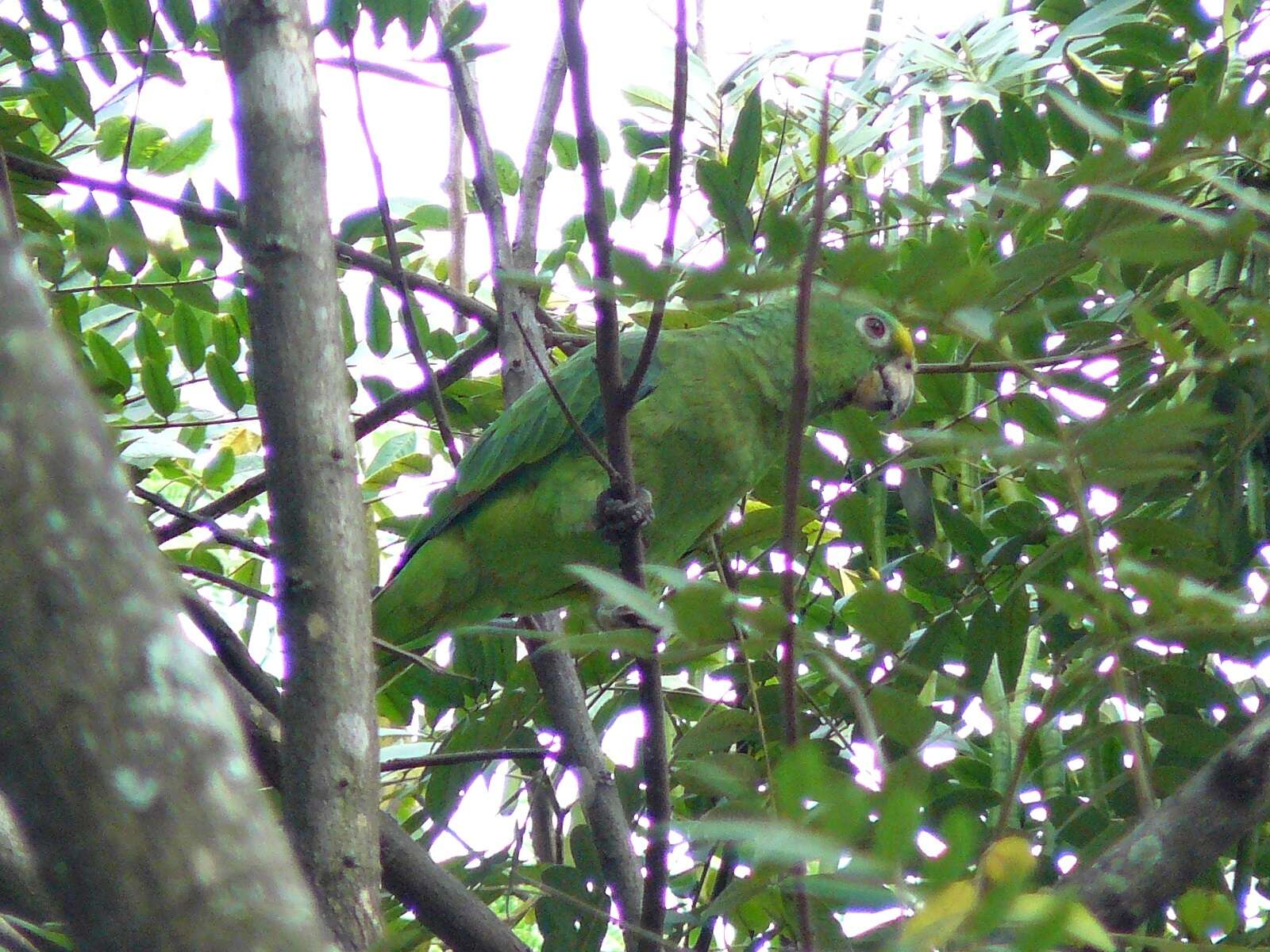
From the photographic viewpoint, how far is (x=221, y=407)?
2432 mm

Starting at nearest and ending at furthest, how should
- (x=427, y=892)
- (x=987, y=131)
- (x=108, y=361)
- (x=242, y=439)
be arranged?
(x=427, y=892) → (x=987, y=131) → (x=108, y=361) → (x=242, y=439)

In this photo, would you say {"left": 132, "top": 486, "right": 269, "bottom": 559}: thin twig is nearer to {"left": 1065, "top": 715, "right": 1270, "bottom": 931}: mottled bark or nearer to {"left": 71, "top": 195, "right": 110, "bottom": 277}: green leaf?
{"left": 71, "top": 195, "right": 110, "bottom": 277}: green leaf

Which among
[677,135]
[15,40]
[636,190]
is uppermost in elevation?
[636,190]

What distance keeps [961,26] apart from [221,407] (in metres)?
1.58

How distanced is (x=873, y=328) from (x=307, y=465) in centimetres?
159

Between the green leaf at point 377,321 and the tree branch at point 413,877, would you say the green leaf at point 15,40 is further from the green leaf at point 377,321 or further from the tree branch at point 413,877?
the tree branch at point 413,877

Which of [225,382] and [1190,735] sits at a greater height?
[225,382]

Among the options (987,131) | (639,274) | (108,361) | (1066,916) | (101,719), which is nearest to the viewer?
(101,719)

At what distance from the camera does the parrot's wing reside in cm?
243

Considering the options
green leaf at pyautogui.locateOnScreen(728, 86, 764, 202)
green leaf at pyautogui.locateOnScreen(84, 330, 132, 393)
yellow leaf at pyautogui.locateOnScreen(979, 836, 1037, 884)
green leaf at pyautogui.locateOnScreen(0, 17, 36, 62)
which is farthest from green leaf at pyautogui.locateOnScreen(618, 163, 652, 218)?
yellow leaf at pyautogui.locateOnScreen(979, 836, 1037, 884)

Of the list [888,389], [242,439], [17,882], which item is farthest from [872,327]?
[17,882]

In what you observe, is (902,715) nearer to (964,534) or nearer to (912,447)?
(912,447)

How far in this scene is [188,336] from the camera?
7.44 ft

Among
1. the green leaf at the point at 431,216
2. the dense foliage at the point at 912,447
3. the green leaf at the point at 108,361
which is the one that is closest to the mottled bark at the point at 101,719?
the dense foliage at the point at 912,447
